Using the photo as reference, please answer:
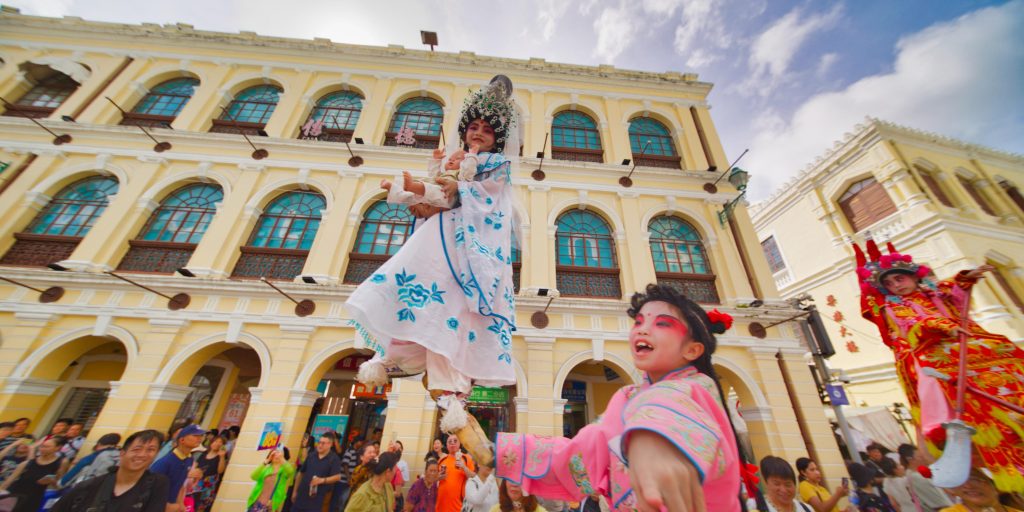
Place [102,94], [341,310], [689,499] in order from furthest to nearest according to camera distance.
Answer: [102,94], [341,310], [689,499]

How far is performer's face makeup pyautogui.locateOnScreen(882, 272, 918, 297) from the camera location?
294 centimetres

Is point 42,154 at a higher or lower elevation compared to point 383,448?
higher

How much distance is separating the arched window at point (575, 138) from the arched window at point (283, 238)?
21.4 feet

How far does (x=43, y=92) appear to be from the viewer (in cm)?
968

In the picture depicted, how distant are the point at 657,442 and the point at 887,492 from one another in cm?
621

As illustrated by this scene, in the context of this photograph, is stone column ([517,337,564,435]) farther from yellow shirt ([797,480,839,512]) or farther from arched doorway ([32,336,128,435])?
arched doorway ([32,336,128,435])

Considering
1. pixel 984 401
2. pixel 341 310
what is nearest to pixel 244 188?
pixel 341 310

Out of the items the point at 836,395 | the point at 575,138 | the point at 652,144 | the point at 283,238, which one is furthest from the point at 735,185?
the point at 283,238

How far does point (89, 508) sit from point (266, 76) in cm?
1124

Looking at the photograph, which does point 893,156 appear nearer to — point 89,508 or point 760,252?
point 760,252

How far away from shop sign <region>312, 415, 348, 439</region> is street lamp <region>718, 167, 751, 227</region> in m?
10.5

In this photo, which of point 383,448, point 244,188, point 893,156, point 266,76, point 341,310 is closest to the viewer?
point 383,448

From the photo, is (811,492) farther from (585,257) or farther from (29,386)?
(29,386)

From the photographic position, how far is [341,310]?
269 inches
